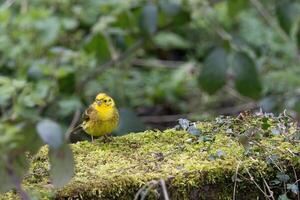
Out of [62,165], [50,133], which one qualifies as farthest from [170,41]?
[50,133]

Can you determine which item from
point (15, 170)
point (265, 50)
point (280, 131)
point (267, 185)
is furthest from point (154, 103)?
point (15, 170)

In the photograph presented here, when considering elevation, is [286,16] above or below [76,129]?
below

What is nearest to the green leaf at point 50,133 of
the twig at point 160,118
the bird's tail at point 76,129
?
the bird's tail at point 76,129

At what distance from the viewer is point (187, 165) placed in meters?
2.75

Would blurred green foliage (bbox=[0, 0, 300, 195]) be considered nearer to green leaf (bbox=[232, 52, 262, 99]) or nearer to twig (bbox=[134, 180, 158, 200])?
green leaf (bbox=[232, 52, 262, 99])

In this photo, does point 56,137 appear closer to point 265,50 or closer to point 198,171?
point 198,171

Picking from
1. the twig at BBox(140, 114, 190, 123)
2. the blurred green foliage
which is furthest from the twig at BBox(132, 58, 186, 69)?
the twig at BBox(140, 114, 190, 123)

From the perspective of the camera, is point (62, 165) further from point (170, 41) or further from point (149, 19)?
point (170, 41)

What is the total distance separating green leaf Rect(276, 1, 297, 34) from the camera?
7.36 ft

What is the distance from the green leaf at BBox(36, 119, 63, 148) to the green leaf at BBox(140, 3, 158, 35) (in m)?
0.85

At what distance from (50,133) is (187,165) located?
86 centimetres

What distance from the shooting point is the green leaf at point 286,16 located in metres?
2.24

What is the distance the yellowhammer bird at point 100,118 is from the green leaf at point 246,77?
856 millimetres

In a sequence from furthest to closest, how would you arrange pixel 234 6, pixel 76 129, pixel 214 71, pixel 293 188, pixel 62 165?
pixel 76 129 → pixel 293 188 → pixel 214 71 → pixel 234 6 → pixel 62 165
